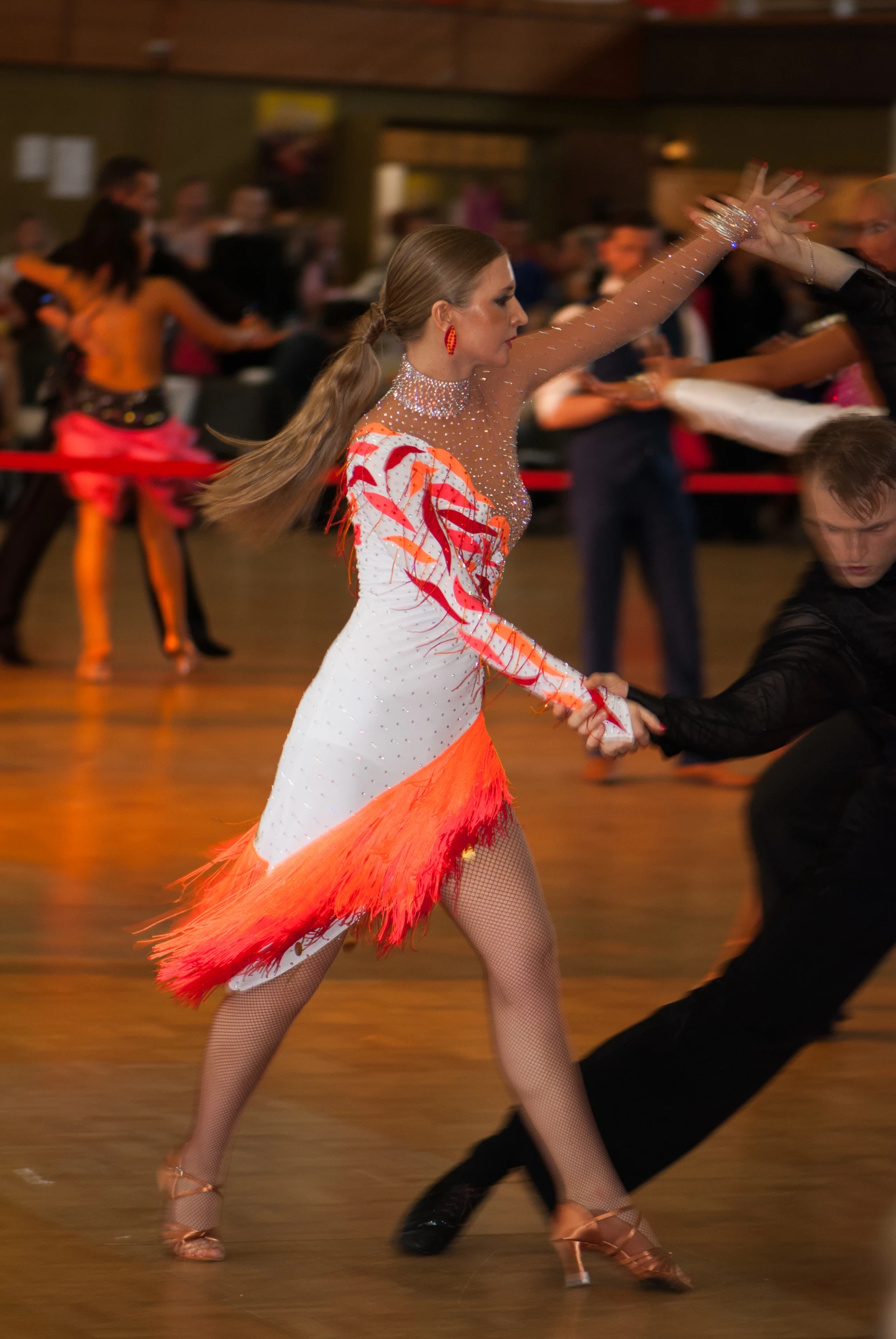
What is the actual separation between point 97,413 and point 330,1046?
526 cm

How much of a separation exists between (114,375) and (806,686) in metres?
6.39

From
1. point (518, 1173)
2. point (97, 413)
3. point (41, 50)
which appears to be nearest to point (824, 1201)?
point (518, 1173)

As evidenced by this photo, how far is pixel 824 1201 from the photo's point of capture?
3826 mm

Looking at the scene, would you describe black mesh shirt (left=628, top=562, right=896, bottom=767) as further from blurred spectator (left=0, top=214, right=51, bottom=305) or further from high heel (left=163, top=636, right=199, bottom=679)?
blurred spectator (left=0, top=214, right=51, bottom=305)

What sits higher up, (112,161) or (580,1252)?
(112,161)

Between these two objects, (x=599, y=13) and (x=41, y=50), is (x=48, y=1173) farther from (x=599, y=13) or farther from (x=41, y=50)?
(x=599, y=13)

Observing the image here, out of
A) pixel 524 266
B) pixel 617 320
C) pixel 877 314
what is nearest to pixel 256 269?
pixel 524 266

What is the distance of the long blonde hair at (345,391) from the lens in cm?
345

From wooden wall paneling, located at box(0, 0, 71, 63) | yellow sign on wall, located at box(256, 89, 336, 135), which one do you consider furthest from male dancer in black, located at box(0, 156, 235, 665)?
yellow sign on wall, located at box(256, 89, 336, 135)

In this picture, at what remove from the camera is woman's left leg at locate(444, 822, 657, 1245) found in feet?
11.1

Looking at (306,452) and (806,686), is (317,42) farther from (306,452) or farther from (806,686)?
(806,686)

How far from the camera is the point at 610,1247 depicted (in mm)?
3385

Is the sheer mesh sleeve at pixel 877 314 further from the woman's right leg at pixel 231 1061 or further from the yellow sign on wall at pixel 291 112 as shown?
the yellow sign on wall at pixel 291 112

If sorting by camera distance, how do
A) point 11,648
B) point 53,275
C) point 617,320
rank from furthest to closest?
point 11,648 < point 53,275 < point 617,320
